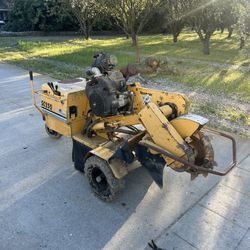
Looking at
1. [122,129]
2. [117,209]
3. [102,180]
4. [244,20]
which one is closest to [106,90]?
[122,129]

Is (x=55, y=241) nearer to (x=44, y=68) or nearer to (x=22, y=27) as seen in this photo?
(x=44, y=68)

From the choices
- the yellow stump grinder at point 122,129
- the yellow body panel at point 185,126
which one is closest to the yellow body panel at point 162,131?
the yellow stump grinder at point 122,129

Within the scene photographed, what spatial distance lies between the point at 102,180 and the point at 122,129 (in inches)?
30.9

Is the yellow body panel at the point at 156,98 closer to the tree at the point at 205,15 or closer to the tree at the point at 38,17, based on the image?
the tree at the point at 205,15

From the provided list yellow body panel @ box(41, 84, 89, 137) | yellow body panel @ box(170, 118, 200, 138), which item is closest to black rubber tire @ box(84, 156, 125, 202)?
yellow body panel @ box(41, 84, 89, 137)

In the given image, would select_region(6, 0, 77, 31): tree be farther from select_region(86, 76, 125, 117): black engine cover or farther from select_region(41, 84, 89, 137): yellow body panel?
select_region(86, 76, 125, 117): black engine cover

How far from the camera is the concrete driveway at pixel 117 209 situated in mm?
3664

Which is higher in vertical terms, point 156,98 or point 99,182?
point 156,98

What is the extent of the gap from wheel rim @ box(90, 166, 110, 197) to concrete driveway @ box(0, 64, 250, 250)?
13 centimetres

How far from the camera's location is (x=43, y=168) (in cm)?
515

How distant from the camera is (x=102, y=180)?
4.36 m

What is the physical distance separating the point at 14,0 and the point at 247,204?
3016 centimetres

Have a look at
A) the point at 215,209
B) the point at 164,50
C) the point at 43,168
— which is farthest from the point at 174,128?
the point at 164,50

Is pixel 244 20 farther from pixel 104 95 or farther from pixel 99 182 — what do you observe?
pixel 99 182
